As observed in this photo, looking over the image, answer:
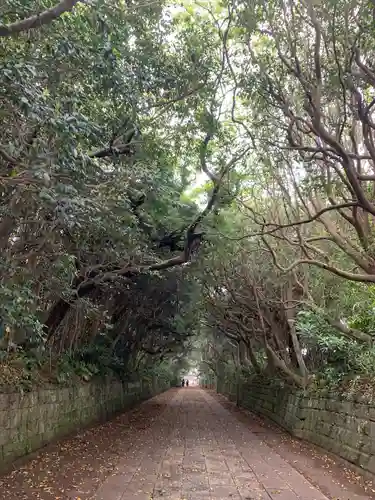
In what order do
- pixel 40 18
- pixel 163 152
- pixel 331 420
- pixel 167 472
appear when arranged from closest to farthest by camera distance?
pixel 40 18
pixel 167 472
pixel 163 152
pixel 331 420

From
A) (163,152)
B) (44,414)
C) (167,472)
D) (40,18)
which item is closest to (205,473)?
(167,472)

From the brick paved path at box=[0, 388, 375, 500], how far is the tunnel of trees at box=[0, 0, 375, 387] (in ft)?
5.57

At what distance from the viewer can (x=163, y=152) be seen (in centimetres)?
917

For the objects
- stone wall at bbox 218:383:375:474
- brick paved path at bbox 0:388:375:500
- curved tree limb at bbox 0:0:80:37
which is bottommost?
brick paved path at bbox 0:388:375:500

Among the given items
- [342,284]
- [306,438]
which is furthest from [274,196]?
[306,438]

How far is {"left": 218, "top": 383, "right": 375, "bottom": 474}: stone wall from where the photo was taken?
313 inches

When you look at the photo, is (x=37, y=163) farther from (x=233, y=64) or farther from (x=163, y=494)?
(x=233, y=64)

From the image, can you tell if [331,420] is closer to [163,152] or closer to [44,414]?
[44,414]

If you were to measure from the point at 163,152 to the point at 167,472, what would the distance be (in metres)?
5.34

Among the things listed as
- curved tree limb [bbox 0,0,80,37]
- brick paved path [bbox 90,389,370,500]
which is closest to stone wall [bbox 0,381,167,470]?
brick paved path [bbox 90,389,370,500]

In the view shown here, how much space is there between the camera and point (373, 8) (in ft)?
20.2

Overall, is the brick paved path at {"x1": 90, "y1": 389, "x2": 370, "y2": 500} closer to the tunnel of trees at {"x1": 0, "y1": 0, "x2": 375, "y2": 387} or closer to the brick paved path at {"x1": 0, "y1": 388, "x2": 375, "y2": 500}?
the brick paved path at {"x1": 0, "y1": 388, "x2": 375, "y2": 500}

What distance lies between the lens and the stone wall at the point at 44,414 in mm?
7454

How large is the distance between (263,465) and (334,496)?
7.47 feet
